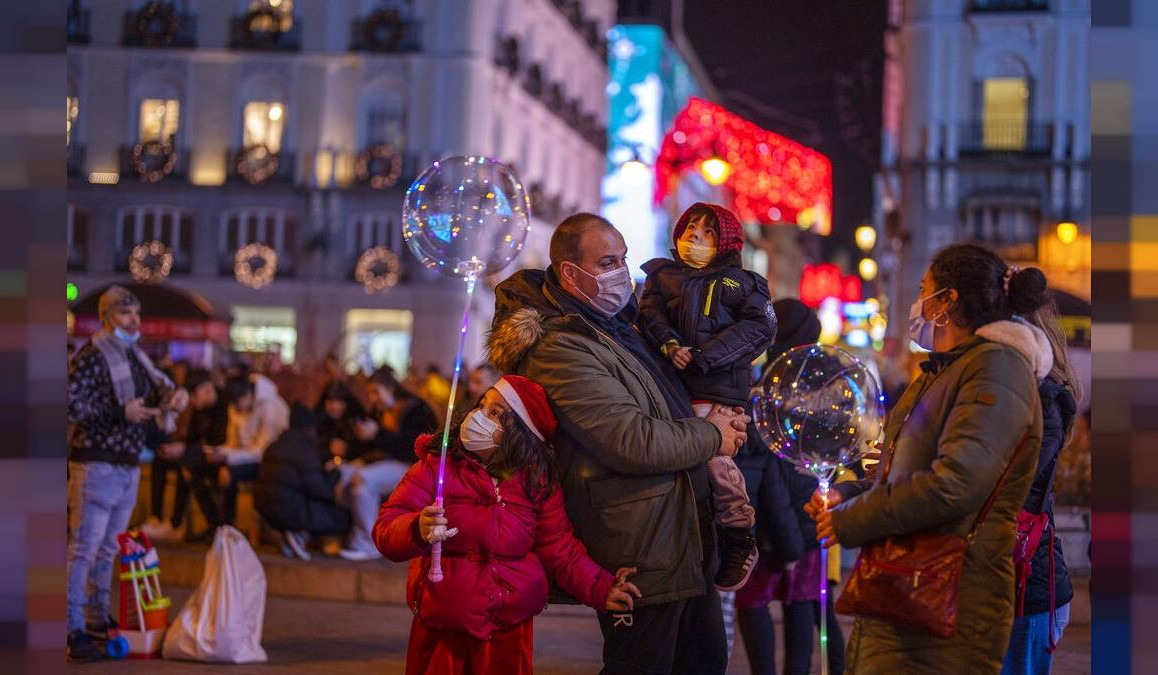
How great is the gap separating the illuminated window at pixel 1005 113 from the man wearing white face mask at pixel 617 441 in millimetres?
32446

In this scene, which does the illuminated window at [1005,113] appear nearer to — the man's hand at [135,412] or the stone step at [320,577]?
the stone step at [320,577]

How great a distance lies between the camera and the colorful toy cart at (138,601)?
7922 millimetres

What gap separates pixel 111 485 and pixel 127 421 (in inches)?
14.5

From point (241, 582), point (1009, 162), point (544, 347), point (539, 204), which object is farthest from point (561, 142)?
point (544, 347)

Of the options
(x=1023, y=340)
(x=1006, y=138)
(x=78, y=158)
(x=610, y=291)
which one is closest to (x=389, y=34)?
(x=78, y=158)

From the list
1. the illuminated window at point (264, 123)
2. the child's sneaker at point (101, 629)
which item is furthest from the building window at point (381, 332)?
the child's sneaker at point (101, 629)

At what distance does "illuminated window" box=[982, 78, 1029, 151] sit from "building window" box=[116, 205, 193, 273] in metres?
22.0

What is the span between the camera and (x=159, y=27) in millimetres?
39531

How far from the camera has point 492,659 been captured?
4.66 metres

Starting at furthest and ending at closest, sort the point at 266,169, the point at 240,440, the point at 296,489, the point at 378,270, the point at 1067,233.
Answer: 1. the point at 266,169
2. the point at 378,270
3. the point at 1067,233
4. the point at 240,440
5. the point at 296,489

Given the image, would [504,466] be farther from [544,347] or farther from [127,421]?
[127,421]

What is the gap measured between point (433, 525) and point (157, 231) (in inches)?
1452

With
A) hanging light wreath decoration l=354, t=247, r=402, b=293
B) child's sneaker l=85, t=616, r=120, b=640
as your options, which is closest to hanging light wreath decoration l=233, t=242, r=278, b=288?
hanging light wreath decoration l=354, t=247, r=402, b=293

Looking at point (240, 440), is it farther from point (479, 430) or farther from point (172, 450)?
point (479, 430)
